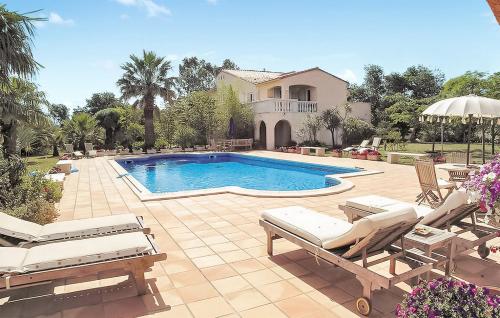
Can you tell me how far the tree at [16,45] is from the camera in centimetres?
679

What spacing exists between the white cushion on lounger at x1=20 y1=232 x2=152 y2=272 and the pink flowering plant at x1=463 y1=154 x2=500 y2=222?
3.18 m

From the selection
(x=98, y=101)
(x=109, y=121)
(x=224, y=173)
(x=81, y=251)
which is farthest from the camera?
(x=98, y=101)

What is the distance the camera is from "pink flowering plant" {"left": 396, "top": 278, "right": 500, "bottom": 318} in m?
1.92

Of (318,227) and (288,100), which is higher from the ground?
(288,100)

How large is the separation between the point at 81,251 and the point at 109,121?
3168 centimetres

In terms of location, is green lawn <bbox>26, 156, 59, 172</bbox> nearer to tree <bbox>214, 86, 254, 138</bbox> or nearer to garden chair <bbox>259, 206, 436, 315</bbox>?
tree <bbox>214, 86, 254, 138</bbox>

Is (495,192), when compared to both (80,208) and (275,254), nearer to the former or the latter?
(275,254)

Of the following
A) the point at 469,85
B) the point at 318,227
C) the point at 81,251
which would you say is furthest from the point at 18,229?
the point at 469,85

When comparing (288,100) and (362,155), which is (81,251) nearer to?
(362,155)

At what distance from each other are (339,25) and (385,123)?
14.8 meters

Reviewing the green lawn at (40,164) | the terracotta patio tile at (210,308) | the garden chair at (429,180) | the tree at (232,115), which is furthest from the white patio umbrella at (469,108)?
the tree at (232,115)

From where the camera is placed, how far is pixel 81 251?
346 cm

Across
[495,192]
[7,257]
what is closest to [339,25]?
[495,192]

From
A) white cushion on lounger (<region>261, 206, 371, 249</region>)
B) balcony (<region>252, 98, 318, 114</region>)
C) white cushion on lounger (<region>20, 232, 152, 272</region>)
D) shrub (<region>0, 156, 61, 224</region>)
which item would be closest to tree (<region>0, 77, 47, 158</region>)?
shrub (<region>0, 156, 61, 224</region>)
